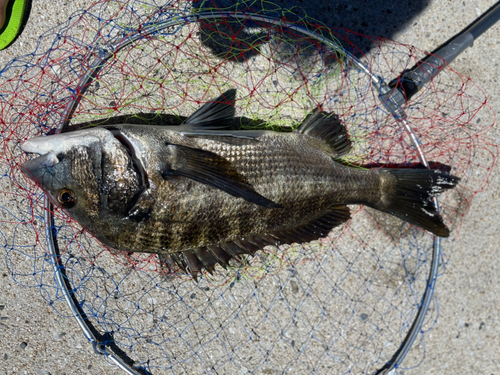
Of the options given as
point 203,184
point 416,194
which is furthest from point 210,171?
point 416,194

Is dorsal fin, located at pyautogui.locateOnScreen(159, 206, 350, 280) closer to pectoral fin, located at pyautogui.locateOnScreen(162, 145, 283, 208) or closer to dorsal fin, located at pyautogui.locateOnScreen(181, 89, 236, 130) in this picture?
pectoral fin, located at pyautogui.locateOnScreen(162, 145, 283, 208)

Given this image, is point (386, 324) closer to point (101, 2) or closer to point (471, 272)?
point (471, 272)

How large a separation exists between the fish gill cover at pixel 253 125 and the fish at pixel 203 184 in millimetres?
341

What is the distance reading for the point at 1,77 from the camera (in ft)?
6.60

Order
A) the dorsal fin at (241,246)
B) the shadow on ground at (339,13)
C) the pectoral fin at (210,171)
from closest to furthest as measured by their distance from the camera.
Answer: the pectoral fin at (210,171) < the dorsal fin at (241,246) < the shadow on ground at (339,13)

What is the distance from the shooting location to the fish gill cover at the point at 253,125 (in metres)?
2.06

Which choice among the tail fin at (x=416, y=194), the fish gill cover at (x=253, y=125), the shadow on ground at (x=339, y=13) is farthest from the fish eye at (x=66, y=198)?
the tail fin at (x=416, y=194)

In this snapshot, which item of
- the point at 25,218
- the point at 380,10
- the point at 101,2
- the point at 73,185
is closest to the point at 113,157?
the point at 73,185

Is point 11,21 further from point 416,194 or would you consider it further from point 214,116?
point 416,194

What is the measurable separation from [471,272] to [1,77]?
3.58 m

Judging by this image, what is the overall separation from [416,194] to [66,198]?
203 cm

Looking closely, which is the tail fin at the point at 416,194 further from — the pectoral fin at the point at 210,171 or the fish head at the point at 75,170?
the fish head at the point at 75,170

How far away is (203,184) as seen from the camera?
164 centimetres

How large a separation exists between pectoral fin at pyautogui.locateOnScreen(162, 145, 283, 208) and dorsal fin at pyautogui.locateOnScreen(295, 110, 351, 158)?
61 cm
